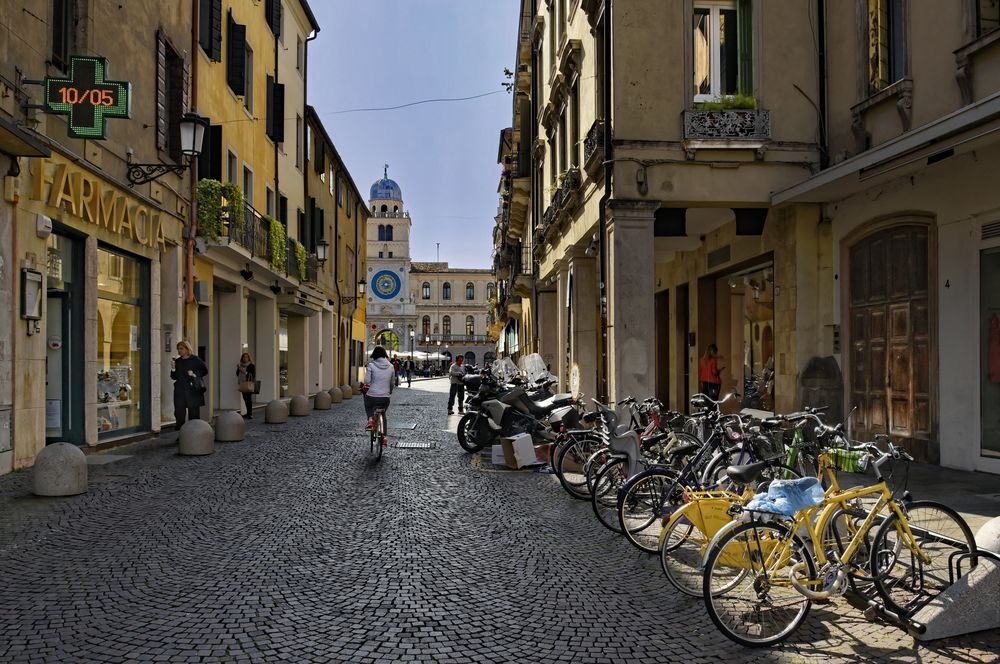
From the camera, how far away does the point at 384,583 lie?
5.25 metres

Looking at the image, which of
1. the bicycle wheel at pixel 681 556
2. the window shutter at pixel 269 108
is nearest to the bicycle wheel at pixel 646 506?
the bicycle wheel at pixel 681 556

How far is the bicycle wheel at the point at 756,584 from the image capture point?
4.18 metres

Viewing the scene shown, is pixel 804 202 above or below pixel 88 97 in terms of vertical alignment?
below

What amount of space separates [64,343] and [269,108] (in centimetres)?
1283

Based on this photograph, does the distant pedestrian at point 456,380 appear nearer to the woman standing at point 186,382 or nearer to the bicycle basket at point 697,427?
the woman standing at point 186,382

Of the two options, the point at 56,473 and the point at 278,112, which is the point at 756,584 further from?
the point at 278,112

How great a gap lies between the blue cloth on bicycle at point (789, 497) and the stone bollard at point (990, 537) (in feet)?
2.98

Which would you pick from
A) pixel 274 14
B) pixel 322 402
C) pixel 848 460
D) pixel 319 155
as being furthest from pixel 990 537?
pixel 319 155

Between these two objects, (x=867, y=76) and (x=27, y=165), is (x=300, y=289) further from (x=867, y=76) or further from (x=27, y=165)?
(x=867, y=76)

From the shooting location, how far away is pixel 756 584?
13.9ft

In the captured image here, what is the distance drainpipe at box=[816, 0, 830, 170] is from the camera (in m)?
12.8

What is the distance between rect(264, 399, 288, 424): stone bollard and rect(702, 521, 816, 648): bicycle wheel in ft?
49.0

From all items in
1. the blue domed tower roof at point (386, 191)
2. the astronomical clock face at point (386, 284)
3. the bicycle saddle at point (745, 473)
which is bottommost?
the bicycle saddle at point (745, 473)

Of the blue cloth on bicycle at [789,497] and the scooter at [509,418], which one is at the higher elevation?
the blue cloth on bicycle at [789,497]
